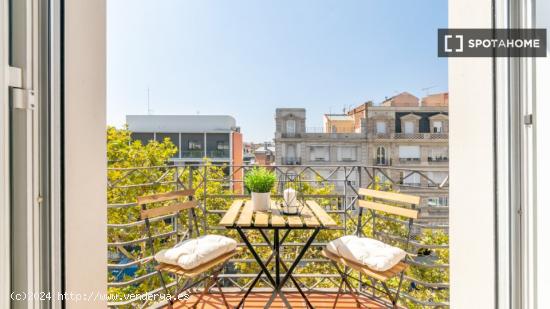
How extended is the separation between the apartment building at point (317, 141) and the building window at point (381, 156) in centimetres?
47

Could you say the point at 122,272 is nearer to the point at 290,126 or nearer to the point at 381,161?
the point at 290,126

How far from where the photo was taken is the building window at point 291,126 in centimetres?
766

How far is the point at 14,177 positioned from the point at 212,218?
346 centimetres

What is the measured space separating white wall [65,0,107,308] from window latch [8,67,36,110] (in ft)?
0.52

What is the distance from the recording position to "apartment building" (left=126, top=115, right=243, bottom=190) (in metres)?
11.7

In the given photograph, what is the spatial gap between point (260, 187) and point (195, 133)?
11350 millimetres

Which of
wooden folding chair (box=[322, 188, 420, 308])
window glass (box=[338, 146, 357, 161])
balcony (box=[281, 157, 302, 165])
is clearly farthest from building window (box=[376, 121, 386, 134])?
wooden folding chair (box=[322, 188, 420, 308])

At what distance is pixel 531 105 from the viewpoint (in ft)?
A: 2.70

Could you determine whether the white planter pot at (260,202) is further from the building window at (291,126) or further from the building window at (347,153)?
the building window at (347,153)

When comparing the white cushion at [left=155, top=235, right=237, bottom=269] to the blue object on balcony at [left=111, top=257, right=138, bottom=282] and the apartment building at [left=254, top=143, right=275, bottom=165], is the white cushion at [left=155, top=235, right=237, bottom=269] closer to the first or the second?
the blue object on balcony at [left=111, top=257, right=138, bottom=282]

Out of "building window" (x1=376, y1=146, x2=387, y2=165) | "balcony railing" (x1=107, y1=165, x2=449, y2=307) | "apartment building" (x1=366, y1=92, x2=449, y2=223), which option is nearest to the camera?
"balcony railing" (x1=107, y1=165, x2=449, y2=307)

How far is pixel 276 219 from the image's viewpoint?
1661 mm

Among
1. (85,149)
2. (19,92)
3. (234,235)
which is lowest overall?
(234,235)

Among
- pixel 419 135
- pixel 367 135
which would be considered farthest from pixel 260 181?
pixel 419 135
